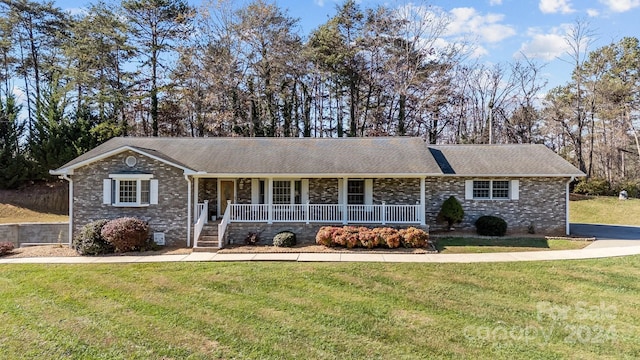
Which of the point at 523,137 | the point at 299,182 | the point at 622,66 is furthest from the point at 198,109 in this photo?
the point at 622,66

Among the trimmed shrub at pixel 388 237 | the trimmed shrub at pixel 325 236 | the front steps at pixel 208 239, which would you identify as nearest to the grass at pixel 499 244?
the trimmed shrub at pixel 388 237

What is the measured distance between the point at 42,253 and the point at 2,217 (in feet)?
43.2

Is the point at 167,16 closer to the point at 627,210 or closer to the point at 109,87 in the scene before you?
the point at 109,87

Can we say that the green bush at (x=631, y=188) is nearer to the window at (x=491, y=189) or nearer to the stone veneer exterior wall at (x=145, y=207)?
the window at (x=491, y=189)

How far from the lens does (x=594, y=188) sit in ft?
86.1

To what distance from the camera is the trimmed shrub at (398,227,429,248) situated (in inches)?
494

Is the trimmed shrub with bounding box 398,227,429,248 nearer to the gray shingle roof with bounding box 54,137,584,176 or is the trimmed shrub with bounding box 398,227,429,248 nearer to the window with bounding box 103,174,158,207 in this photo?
the gray shingle roof with bounding box 54,137,584,176

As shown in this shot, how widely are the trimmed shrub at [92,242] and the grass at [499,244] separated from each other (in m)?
12.0

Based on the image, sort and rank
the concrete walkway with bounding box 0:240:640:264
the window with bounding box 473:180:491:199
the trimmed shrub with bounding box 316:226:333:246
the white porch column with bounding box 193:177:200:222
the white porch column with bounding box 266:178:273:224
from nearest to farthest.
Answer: the concrete walkway with bounding box 0:240:640:264
the trimmed shrub with bounding box 316:226:333:246
the white porch column with bounding box 193:177:200:222
the white porch column with bounding box 266:178:273:224
the window with bounding box 473:180:491:199

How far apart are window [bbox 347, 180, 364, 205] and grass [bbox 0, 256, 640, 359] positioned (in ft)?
17.9

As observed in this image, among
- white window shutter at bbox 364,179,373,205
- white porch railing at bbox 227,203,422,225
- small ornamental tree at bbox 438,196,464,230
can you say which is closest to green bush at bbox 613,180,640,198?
small ornamental tree at bbox 438,196,464,230

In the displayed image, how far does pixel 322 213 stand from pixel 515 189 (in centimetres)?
882

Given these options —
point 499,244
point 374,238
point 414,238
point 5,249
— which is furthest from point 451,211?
point 5,249

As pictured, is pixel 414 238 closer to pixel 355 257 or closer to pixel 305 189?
pixel 355 257
